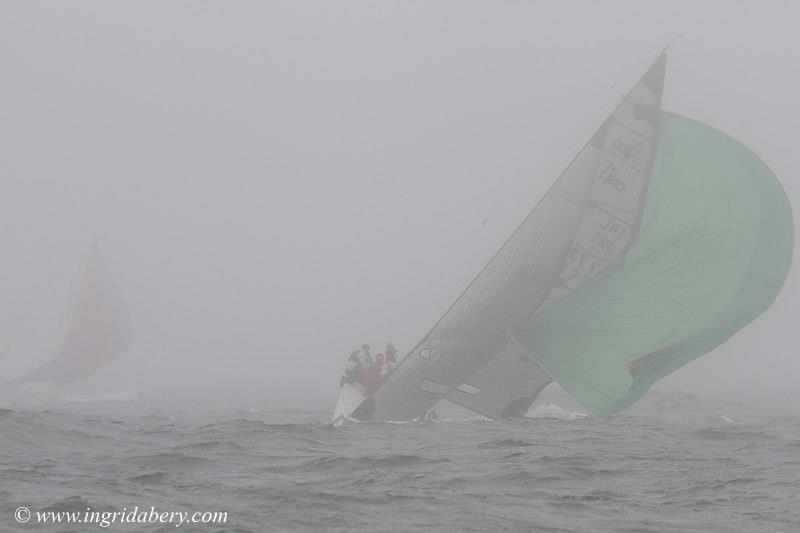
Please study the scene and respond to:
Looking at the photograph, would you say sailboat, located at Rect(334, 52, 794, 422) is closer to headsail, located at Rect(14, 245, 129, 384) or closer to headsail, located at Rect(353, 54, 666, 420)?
headsail, located at Rect(353, 54, 666, 420)

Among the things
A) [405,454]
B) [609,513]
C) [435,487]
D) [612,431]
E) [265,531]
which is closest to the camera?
[265,531]

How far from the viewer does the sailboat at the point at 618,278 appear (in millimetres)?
18047

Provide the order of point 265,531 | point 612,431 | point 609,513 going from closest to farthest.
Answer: point 265,531
point 609,513
point 612,431

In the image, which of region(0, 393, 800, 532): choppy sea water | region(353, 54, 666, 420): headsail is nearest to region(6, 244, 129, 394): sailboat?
region(0, 393, 800, 532): choppy sea water

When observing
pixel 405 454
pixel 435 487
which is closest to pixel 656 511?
pixel 435 487

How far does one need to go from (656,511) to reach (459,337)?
9819 millimetres

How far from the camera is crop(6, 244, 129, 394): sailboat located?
43.6 meters

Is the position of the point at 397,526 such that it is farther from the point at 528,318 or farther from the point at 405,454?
the point at 528,318

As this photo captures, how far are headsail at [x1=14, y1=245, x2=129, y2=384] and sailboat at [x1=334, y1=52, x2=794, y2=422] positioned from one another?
27171 millimetres

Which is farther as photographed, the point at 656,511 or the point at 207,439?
the point at 207,439

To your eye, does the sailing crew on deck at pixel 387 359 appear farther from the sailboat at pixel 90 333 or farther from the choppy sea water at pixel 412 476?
the sailboat at pixel 90 333

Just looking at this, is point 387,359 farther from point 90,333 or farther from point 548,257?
point 90,333

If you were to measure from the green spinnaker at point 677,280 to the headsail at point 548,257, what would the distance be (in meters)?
0.29

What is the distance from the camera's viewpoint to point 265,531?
8672 millimetres
